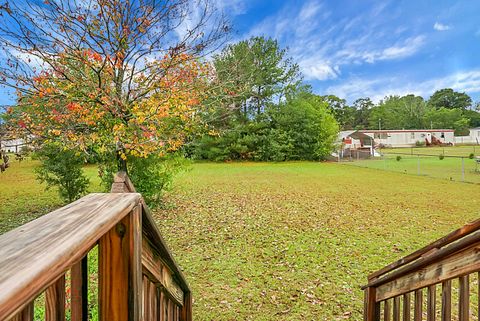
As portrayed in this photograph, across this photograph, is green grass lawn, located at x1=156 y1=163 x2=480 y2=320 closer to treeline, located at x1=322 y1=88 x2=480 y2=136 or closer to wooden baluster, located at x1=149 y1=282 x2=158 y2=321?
wooden baluster, located at x1=149 y1=282 x2=158 y2=321

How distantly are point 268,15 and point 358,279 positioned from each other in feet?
35.6

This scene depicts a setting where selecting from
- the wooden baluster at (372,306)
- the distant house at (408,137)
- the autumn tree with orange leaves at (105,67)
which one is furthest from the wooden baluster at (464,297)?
the distant house at (408,137)

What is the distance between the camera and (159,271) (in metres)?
1.25

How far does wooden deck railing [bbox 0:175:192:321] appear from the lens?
445 millimetres

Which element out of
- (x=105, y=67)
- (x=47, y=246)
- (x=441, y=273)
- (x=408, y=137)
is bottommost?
(x=441, y=273)

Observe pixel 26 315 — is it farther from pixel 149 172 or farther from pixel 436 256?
pixel 149 172

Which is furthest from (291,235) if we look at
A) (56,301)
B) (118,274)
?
(56,301)

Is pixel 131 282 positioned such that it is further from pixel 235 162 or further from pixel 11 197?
pixel 235 162

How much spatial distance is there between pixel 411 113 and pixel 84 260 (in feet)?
198

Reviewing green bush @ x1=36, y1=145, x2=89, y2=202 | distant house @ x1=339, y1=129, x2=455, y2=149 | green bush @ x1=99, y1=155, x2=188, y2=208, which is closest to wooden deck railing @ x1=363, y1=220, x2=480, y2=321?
green bush @ x1=99, y1=155, x2=188, y2=208

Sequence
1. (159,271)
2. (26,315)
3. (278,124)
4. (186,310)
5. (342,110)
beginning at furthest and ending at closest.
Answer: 1. (342,110)
2. (278,124)
3. (186,310)
4. (159,271)
5. (26,315)

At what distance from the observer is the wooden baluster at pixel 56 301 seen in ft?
2.19

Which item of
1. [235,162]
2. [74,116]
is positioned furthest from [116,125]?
[235,162]

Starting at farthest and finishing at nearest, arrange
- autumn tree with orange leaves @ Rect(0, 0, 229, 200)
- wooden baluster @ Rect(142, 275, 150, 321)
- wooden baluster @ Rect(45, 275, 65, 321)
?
autumn tree with orange leaves @ Rect(0, 0, 229, 200) → wooden baluster @ Rect(142, 275, 150, 321) → wooden baluster @ Rect(45, 275, 65, 321)
